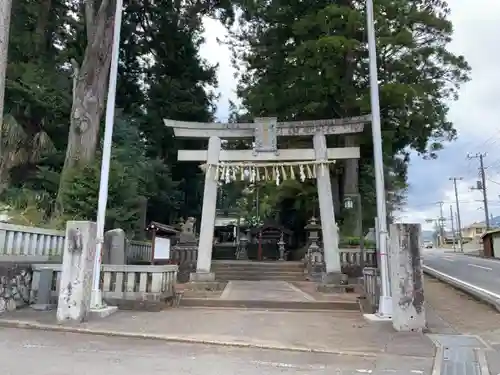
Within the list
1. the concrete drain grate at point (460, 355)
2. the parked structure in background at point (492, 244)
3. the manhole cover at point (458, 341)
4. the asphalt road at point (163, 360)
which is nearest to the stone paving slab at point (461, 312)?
the manhole cover at point (458, 341)

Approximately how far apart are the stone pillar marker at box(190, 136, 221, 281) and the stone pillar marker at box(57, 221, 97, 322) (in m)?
5.56

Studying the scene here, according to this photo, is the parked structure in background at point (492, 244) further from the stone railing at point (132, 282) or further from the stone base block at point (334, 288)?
the stone railing at point (132, 282)

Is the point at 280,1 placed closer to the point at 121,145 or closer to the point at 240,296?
the point at 121,145

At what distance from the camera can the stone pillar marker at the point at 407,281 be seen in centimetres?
674

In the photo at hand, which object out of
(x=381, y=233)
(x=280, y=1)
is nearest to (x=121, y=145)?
(x=280, y=1)

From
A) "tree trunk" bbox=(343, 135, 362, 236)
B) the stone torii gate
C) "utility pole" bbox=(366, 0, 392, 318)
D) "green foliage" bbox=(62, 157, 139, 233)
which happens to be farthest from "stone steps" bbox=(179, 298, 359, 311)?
"tree trunk" bbox=(343, 135, 362, 236)

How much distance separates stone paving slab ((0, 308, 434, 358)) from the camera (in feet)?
19.0

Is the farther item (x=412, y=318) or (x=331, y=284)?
(x=331, y=284)

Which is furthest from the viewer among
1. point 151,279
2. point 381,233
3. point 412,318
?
Result: point 151,279

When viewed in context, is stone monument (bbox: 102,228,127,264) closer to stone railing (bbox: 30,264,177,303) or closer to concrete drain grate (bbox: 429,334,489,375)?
stone railing (bbox: 30,264,177,303)

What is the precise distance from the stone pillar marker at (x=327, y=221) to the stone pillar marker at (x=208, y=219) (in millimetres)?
2975

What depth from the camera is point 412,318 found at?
6730 mm

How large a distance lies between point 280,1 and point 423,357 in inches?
694

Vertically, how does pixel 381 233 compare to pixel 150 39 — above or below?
below
